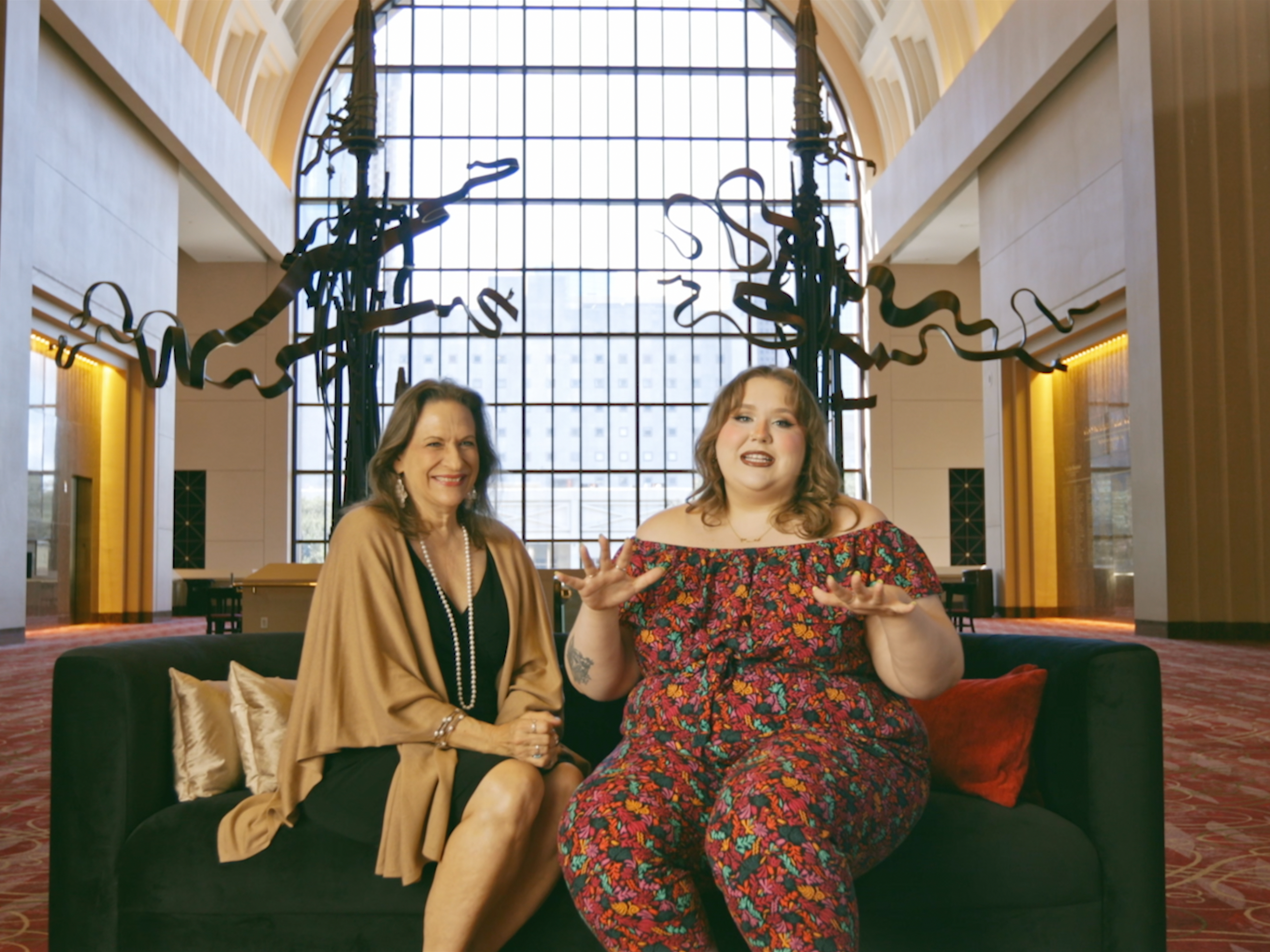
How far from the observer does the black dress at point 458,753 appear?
221 centimetres

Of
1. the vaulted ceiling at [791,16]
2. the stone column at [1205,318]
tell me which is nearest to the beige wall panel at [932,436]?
the vaulted ceiling at [791,16]

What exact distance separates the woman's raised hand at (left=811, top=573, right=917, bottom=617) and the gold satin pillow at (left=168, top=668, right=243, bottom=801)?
1.36 m

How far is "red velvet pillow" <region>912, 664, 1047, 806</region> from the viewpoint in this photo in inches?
94.8

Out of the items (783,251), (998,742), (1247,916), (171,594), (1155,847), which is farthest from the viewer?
(171,594)

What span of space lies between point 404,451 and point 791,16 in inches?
751

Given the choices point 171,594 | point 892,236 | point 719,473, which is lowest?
point 171,594

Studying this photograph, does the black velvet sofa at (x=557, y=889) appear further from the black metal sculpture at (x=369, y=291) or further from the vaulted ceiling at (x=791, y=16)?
the vaulted ceiling at (x=791, y=16)

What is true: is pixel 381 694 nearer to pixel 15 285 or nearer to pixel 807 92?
pixel 807 92

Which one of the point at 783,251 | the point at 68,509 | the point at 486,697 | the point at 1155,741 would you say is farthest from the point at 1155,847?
the point at 68,509

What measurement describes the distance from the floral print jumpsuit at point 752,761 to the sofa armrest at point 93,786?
0.96 meters

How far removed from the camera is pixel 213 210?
17.8 m

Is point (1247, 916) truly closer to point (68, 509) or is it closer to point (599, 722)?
point (599, 722)

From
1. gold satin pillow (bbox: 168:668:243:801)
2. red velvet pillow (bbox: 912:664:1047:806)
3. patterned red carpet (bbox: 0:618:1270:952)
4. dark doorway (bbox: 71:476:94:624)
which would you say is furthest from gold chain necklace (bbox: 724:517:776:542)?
dark doorway (bbox: 71:476:94:624)

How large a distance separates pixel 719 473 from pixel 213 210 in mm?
17252
